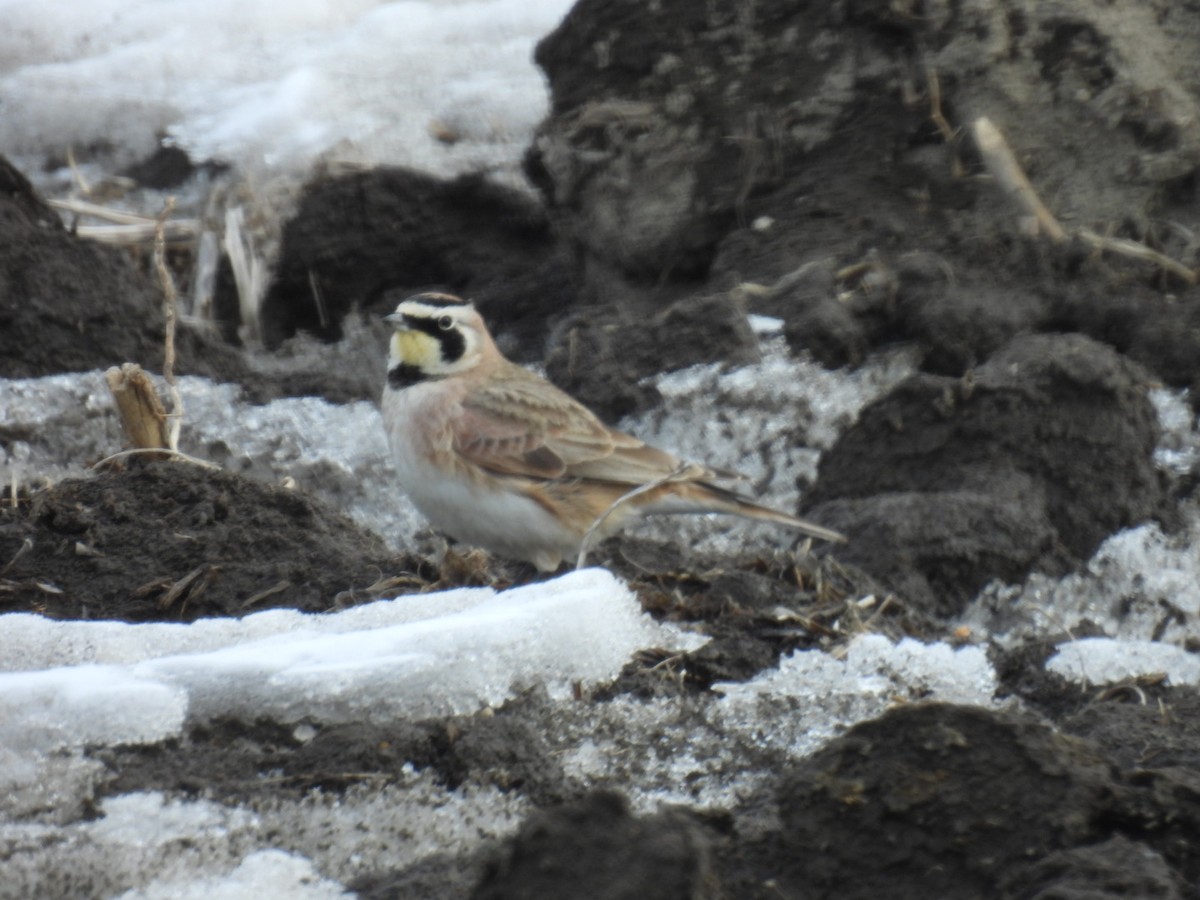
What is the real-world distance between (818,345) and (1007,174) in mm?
1173

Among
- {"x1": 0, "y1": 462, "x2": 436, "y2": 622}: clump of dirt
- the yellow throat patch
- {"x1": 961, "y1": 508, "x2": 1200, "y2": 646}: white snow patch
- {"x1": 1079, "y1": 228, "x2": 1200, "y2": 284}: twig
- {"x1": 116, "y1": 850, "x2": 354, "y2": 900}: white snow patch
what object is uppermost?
{"x1": 116, "y1": 850, "x2": 354, "y2": 900}: white snow patch

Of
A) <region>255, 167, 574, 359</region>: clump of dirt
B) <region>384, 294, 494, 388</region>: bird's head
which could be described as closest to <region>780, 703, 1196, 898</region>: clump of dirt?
<region>384, 294, 494, 388</region>: bird's head

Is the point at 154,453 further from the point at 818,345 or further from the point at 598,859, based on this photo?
the point at 598,859

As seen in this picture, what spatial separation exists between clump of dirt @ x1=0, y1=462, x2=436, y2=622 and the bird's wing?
1026mm

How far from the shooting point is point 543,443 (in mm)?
6141

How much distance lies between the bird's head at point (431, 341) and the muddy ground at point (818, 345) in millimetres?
626

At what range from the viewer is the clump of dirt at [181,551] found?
4.45 meters

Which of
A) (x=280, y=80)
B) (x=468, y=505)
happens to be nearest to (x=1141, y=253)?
(x=468, y=505)

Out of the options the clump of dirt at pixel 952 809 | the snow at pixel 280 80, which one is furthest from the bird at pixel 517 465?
the snow at pixel 280 80

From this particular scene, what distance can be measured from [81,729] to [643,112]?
5.10 metres

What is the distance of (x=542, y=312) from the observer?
842 cm

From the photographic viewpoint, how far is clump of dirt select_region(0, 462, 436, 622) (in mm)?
4453

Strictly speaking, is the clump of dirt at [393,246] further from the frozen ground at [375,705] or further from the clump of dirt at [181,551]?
the frozen ground at [375,705]

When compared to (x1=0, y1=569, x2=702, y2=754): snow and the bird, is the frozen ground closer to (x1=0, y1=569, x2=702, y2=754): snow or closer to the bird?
(x1=0, y1=569, x2=702, y2=754): snow
